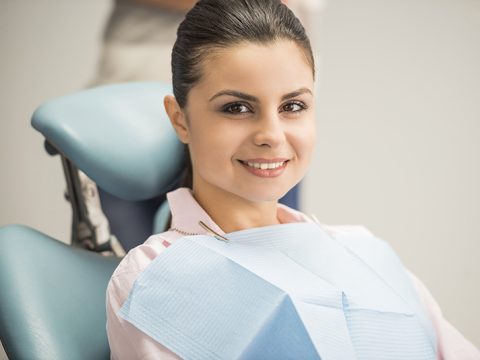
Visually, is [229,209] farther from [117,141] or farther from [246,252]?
[117,141]

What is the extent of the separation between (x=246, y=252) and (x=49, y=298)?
11.6 inches

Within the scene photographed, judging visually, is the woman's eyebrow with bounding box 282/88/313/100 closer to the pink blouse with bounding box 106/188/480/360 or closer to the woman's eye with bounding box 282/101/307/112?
the woman's eye with bounding box 282/101/307/112

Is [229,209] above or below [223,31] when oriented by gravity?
below

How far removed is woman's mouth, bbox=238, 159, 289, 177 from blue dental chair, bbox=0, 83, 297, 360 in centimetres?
25

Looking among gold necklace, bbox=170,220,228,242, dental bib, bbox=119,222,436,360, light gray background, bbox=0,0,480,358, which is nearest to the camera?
dental bib, bbox=119,222,436,360

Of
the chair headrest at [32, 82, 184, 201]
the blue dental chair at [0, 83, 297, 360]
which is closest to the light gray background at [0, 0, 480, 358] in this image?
the blue dental chair at [0, 83, 297, 360]

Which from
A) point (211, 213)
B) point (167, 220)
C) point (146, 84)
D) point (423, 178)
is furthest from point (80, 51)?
point (423, 178)

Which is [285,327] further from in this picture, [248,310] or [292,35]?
[292,35]

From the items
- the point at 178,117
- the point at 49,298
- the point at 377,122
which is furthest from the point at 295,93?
the point at 377,122

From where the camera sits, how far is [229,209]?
2.78 feet

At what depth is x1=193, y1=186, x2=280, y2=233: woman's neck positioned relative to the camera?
2.77 feet

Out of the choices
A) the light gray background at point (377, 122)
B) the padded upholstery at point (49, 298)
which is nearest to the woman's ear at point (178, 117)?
the padded upholstery at point (49, 298)

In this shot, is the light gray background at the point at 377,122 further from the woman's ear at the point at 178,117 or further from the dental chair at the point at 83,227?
the woman's ear at the point at 178,117

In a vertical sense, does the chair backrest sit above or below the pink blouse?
above
